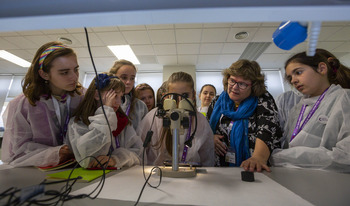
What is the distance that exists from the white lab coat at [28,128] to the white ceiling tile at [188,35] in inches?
113

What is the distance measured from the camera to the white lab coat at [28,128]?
924mm

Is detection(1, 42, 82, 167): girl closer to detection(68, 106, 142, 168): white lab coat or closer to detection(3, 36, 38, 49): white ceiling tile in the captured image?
detection(68, 106, 142, 168): white lab coat

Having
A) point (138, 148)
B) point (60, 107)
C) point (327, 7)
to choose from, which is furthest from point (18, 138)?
point (327, 7)

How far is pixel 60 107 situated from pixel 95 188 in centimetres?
71

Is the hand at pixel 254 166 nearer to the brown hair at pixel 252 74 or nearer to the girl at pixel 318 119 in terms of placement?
the girl at pixel 318 119

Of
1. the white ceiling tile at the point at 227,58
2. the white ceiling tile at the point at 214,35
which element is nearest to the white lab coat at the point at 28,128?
the white ceiling tile at the point at 214,35

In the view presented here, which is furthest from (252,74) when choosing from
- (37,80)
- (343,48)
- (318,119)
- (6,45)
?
(6,45)

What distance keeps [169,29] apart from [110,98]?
2.70 m

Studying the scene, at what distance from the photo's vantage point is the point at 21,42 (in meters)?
3.77

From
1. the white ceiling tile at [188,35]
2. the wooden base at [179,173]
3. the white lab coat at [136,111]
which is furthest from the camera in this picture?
the white ceiling tile at [188,35]

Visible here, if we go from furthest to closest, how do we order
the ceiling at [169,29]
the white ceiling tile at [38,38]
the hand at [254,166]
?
the white ceiling tile at [38,38] → the hand at [254,166] → the ceiling at [169,29]

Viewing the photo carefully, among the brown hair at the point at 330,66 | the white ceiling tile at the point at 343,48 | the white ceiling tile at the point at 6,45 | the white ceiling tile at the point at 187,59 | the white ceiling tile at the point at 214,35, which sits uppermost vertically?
the white ceiling tile at the point at 343,48

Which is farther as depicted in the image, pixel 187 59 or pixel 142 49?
pixel 187 59

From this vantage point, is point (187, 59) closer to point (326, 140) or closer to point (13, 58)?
point (326, 140)
